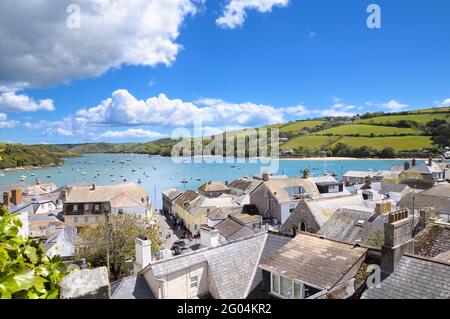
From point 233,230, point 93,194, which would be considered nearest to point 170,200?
point 93,194

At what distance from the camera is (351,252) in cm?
1229

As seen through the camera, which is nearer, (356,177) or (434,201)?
(434,201)

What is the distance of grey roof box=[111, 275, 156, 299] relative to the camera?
11633 millimetres

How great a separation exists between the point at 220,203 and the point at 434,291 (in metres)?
38.2

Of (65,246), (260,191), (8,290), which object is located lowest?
(65,246)

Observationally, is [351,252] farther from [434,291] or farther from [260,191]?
[260,191]

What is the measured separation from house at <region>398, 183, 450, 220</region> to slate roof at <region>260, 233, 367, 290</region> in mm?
25562

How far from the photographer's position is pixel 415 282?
32.2ft

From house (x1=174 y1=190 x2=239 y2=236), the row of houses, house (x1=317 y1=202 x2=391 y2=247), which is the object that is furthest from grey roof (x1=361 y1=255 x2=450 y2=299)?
house (x1=174 y1=190 x2=239 y2=236)

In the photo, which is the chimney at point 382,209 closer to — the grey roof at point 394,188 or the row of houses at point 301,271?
A: the row of houses at point 301,271

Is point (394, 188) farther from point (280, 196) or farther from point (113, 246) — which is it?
point (113, 246)

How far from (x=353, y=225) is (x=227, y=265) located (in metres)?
12.8

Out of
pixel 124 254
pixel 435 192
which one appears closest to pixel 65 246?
pixel 124 254

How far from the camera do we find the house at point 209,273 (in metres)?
11.9
